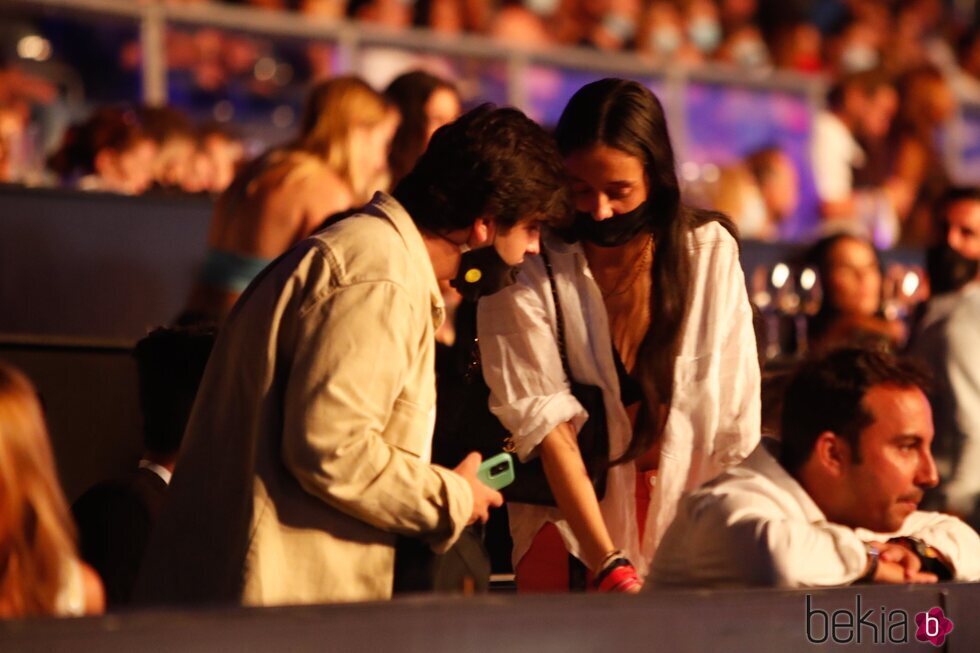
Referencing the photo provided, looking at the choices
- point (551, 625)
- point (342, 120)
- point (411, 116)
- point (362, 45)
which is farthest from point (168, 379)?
point (362, 45)

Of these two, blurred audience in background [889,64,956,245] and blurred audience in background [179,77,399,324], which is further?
blurred audience in background [889,64,956,245]

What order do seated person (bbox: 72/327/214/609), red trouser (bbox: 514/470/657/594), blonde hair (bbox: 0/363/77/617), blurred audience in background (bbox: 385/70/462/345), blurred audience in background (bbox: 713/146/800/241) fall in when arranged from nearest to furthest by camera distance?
blonde hair (bbox: 0/363/77/617)
seated person (bbox: 72/327/214/609)
red trouser (bbox: 514/470/657/594)
blurred audience in background (bbox: 385/70/462/345)
blurred audience in background (bbox: 713/146/800/241)

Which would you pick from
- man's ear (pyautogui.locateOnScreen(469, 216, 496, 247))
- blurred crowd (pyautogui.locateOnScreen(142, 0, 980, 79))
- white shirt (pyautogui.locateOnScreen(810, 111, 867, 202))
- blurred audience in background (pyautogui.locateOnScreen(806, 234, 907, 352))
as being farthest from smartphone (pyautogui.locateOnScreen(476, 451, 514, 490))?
white shirt (pyautogui.locateOnScreen(810, 111, 867, 202))

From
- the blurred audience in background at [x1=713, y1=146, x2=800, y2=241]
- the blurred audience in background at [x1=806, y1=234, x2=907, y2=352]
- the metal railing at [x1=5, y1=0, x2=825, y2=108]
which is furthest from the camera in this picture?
the blurred audience in background at [x1=713, y1=146, x2=800, y2=241]

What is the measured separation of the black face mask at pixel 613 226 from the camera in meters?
3.59

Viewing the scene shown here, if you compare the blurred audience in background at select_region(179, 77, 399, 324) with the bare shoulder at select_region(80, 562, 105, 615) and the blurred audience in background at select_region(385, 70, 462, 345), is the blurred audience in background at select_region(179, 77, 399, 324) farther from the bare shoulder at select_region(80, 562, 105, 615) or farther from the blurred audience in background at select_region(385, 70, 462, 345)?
the bare shoulder at select_region(80, 562, 105, 615)

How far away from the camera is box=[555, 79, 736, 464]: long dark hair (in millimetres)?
3549

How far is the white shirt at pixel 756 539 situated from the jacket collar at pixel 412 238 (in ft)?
1.91

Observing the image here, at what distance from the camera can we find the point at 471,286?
3195 millimetres

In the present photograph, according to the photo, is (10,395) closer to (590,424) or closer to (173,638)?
(173,638)

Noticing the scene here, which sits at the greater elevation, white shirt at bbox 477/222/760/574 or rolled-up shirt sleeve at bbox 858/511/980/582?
white shirt at bbox 477/222/760/574

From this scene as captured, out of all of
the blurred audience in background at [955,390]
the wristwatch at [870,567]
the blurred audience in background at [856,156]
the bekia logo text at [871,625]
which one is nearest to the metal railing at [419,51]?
the blurred audience in background at [856,156]

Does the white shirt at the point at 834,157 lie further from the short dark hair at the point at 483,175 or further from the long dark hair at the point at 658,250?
the short dark hair at the point at 483,175

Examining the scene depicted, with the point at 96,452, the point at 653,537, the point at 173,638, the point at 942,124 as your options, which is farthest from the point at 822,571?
the point at 942,124
